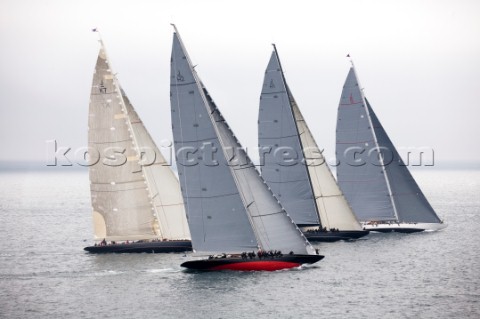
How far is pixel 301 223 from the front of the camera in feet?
272

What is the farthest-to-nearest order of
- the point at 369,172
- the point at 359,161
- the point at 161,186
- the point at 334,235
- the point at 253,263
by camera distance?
1. the point at 369,172
2. the point at 359,161
3. the point at 334,235
4. the point at 161,186
5. the point at 253,263

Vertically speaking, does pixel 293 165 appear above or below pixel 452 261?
above

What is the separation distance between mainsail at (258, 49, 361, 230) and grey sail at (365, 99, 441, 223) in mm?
8042

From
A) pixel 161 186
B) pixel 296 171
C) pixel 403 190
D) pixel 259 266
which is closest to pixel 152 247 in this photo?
pixel 161 186

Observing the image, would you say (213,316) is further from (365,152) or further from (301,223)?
(365,152)

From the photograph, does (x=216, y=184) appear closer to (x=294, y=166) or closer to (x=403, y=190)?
(x=294, y=166)

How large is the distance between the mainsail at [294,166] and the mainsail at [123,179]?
9.12m

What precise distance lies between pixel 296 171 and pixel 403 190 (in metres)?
13.1

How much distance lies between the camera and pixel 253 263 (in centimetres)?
6406

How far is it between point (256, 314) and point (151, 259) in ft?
67.4

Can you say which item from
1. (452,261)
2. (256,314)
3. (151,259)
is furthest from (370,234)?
(256,314)

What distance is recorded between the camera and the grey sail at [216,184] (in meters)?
62.7

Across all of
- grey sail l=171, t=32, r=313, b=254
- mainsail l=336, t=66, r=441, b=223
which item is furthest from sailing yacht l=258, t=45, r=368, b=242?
grey sail l=171, t=32, r=313, b=254

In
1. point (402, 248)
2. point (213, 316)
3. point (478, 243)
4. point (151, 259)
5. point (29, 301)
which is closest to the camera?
point (213, 316)
